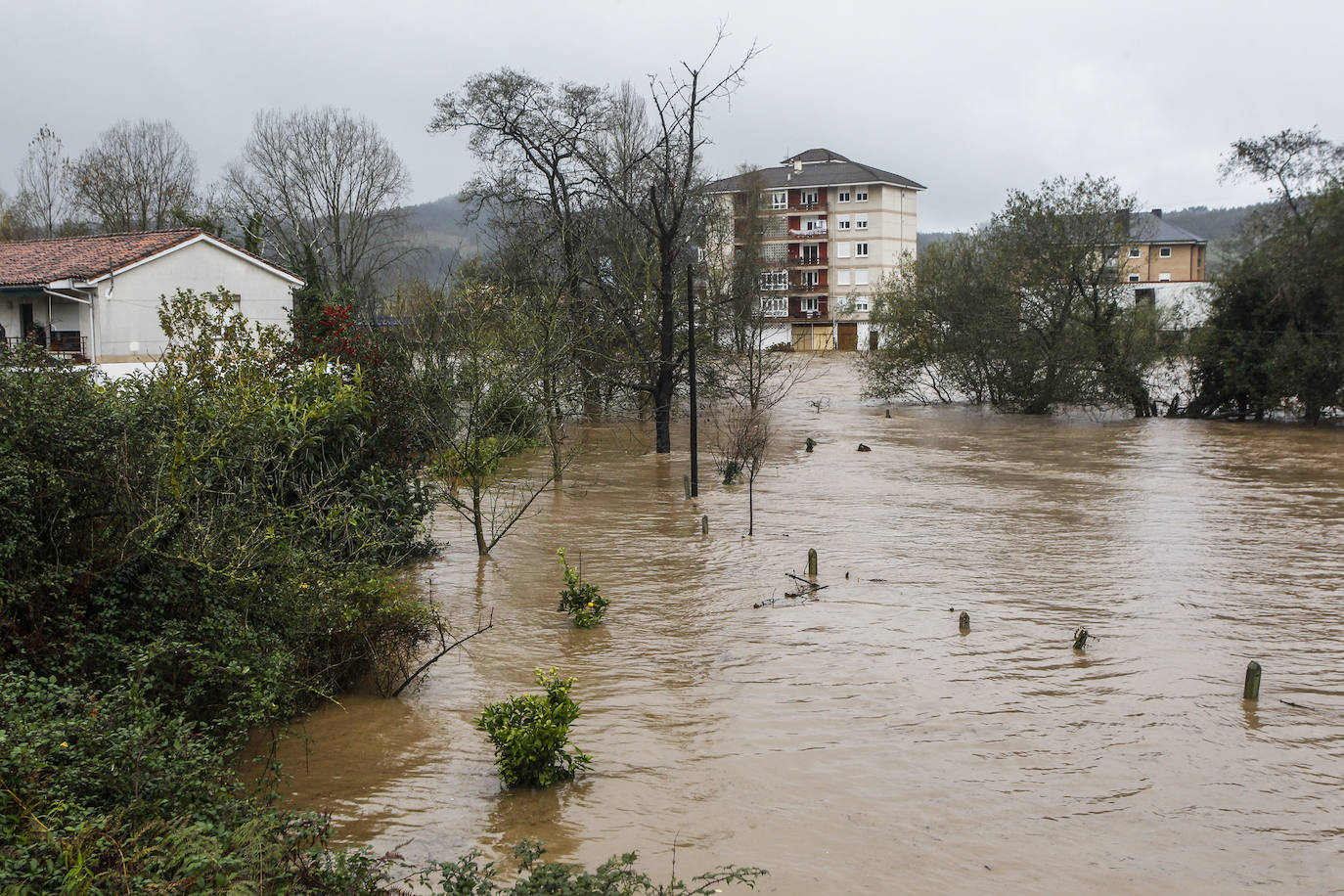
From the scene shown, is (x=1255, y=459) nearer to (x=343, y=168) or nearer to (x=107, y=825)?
(x=107, y=825)

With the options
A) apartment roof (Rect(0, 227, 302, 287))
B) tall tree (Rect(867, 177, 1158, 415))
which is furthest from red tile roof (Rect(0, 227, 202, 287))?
tall tree (Rect(867, 177, 1158, 415))

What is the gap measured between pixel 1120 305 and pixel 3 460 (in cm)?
4029

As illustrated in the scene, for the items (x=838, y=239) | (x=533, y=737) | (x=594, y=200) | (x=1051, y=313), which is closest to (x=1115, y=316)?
(x=1051, y=313)

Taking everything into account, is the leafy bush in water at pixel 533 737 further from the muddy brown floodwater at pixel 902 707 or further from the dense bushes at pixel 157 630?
the dense bushes at pixel 157 630

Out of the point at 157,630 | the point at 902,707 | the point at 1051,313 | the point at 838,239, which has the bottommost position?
the point at 902,707

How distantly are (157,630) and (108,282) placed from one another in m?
25.8

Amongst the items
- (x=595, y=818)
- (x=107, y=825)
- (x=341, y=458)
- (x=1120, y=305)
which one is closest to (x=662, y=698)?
(x=595, y=818)

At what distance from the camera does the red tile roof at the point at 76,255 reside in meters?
29.7

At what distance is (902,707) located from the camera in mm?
9203

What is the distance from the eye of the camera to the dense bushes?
196 inches

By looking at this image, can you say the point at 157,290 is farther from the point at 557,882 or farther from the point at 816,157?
the point at 816,157

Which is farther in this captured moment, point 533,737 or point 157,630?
point 157,630

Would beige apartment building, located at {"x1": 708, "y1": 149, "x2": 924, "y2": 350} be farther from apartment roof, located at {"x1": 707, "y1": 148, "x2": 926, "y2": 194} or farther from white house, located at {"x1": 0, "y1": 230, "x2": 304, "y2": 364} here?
white house, located at {"x1": 0, "y1": 230, "x2": 304, "y2": 364}

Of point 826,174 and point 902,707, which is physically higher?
point 826,174
